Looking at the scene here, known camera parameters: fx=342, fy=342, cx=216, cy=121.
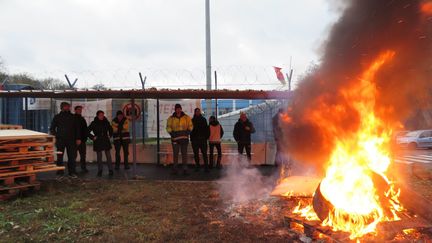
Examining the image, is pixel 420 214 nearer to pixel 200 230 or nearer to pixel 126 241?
pixel 200 230

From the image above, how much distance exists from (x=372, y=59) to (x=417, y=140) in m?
23.7

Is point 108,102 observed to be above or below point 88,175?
above

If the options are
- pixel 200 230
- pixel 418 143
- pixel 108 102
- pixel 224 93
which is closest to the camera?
→ pixel 200 230

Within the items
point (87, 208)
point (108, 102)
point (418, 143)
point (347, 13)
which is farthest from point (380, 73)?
point (418, 143)

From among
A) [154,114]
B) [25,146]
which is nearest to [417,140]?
[154,114]

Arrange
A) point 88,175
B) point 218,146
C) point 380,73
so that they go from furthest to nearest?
point 218,146 → point 88,175 → point 380,73

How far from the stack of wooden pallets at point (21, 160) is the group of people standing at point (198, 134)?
322 cm

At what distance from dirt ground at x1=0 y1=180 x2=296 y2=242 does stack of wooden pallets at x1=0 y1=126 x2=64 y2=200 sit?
1.03 ft

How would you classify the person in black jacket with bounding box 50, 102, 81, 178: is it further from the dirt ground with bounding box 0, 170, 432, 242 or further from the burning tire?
the burning tire

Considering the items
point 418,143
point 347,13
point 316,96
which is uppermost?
point 347,13

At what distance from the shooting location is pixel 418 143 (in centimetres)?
2564

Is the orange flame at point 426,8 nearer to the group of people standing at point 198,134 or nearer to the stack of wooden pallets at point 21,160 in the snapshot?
the group of people standing at point 198,134

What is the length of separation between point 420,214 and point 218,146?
21.2 ft

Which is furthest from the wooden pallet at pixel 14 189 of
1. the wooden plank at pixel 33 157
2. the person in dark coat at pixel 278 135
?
the person in dark coat at pixel 278 135
